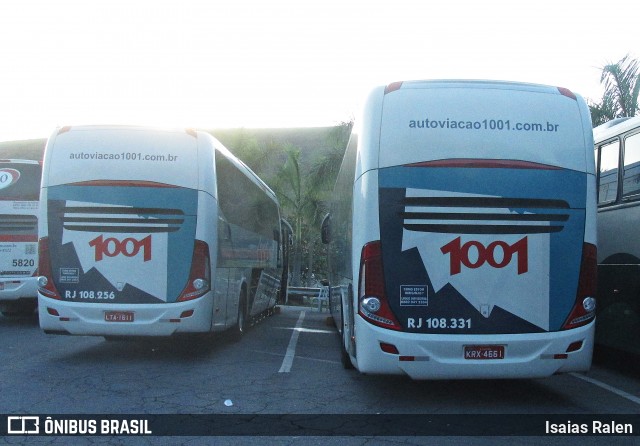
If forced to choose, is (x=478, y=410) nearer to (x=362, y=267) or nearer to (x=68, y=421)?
(x=362, y=267)

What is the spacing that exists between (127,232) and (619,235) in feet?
22.0

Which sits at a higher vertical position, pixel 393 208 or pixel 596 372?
pixel 393 208

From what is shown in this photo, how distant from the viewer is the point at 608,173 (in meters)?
9.95

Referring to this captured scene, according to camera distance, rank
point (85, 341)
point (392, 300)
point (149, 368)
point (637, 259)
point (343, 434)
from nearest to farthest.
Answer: point (343, 434) < point (392, 300) < point (637, 259) < point (149, 368) < point (85, 341)

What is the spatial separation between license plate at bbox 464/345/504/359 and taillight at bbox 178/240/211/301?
14.2 ft

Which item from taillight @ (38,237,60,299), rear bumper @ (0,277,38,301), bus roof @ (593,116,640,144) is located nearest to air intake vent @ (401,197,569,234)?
bus roof @ (593,116,640,144)

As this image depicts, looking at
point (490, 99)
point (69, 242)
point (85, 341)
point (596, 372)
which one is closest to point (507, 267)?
point (490, 99)

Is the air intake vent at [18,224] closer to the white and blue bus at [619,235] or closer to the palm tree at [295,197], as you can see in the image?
the white and blue bus at [619,235]

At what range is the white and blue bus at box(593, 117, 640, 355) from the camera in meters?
8.92

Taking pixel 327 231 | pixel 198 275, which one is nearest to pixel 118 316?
pixel 198 275

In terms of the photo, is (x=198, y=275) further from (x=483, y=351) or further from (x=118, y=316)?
(x=483, y=351)

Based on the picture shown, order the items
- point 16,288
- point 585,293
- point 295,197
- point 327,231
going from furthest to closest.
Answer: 1. point 295,197
2. point 16,288
3. point 327,231
4. point 585,293

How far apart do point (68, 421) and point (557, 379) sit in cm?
586

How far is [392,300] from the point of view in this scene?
6871 mm
